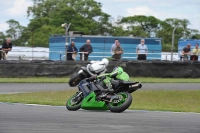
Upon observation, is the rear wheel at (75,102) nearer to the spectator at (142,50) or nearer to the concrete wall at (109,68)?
the concrete wall at (109,68)

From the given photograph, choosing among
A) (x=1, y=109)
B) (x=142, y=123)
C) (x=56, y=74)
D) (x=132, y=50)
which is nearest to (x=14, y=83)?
(x=56, y=74)

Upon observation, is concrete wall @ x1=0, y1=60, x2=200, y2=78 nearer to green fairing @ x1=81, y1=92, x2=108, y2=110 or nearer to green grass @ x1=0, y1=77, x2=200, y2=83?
green grass @ x1=0, y1=77, x2=200, y2=83

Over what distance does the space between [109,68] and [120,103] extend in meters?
13.4

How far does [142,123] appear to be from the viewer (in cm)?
909

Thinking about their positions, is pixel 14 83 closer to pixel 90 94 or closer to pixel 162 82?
pixel 162 82

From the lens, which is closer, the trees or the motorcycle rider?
the motorcycle rider

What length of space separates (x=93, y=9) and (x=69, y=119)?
10750 centimetres

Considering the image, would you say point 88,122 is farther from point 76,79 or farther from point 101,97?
point 76,79

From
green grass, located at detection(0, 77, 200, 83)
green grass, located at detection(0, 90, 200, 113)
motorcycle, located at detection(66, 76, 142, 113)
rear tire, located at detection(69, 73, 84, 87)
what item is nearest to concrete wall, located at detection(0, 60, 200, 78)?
green grass, located at detection(0, 77, 200, 83)

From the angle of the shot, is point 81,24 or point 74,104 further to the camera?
point 81,24

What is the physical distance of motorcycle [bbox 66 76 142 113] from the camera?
10914 mm

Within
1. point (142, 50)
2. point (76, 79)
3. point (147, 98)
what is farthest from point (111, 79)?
point (142, 50)

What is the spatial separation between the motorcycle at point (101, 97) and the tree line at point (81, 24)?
77350mm

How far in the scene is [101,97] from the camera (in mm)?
11203
